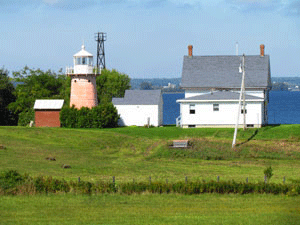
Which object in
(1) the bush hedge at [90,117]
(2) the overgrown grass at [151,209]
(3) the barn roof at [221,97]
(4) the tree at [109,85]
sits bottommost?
(2) the overgrown grass at [151,209]

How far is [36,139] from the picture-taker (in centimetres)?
5653

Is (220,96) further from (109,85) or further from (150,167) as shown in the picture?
(109,85)

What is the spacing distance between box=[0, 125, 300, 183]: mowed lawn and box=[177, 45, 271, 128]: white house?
8.66 ft

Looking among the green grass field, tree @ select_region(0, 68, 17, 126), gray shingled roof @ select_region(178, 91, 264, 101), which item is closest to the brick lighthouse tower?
the green grass field

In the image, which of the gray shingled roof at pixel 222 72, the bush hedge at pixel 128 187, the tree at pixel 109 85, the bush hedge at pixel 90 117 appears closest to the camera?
Answer: the bush hedge at pixel 128 187

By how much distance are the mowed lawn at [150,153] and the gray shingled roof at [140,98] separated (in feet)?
18.0

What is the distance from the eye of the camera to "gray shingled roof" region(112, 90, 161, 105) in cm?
6875

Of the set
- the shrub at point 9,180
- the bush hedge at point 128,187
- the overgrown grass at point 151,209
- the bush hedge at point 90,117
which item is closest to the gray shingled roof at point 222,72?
the bush hedge at point 90,117

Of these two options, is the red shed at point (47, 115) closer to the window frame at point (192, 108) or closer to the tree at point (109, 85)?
the window frame at point (192, 108)

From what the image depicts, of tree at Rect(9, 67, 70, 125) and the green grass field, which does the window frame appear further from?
tree at Rect(9, 67, 70, 125)

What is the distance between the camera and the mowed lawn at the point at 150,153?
40.9 meters

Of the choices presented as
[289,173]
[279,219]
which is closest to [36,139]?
[289,173]

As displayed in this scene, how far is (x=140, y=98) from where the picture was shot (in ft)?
228

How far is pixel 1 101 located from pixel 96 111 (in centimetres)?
1911
